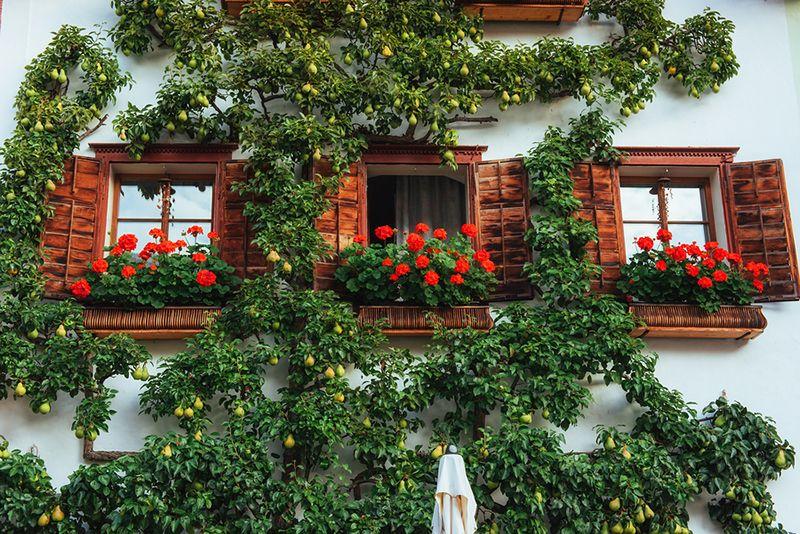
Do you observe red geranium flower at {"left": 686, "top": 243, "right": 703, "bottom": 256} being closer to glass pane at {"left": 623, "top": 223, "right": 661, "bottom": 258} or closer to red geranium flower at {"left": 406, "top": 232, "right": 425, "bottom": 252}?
glass pane at {"left": 623, "top": 223, "right": 661, "bottom": 258}

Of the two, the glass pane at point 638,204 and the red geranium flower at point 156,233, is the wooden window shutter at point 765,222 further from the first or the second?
the red geranium flower at point 156,233

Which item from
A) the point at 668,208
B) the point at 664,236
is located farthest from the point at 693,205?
the point at 664,236

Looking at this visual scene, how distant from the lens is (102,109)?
10203 millimetres

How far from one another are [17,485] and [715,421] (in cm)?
563

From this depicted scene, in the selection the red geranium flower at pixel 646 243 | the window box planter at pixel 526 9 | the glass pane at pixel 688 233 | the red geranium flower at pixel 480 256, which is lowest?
the red geranium flower at pixel 480 256

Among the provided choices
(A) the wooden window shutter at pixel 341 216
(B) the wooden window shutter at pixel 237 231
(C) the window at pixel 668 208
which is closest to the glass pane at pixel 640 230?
(C) the window at pixel 668 208

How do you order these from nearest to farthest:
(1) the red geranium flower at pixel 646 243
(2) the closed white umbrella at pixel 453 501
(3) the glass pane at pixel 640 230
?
(2) the closed white umbrella at pixel 453 501, (1) the red geranium flower at pixel 646 243, (3) the glass pane at pixel 640 230

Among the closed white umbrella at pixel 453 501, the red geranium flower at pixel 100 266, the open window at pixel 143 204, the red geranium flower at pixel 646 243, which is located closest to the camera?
the closed white umbrella at pixel 453 501

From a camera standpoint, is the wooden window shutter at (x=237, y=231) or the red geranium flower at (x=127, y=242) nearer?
the red geranium flower at (x=127, y=242)

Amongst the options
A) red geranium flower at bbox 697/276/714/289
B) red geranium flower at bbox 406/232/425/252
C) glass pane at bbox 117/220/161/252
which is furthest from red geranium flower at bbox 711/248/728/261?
glass pane at bbox 117/220/161/252

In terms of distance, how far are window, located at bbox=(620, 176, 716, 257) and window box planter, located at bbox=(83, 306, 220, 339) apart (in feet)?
12.8

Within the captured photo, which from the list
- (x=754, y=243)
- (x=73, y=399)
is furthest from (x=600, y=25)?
(x=73, y=399)

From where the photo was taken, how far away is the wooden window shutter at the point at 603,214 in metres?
9.89

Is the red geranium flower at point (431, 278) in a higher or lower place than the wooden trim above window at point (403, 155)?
lower
